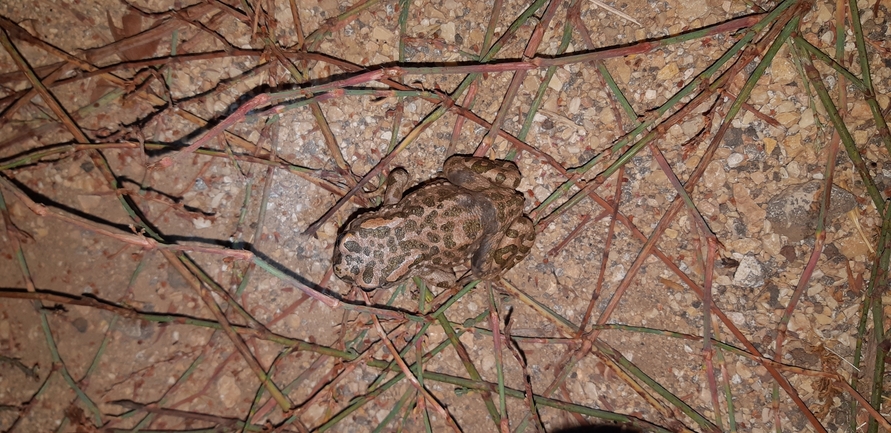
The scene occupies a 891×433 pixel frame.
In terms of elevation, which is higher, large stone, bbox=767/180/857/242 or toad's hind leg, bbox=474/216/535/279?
toad's hind leg, bbox=474/216/535/279

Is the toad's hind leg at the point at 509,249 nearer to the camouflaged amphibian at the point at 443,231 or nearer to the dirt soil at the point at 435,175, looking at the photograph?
the camouflaged amphibian at the point at 443,231

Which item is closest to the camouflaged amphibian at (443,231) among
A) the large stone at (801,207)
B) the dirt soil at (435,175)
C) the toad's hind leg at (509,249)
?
the toad's hind leg at (509,249)

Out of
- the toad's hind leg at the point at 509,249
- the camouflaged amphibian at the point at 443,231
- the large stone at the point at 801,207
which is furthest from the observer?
the toad's hind leg at the point at 509,249

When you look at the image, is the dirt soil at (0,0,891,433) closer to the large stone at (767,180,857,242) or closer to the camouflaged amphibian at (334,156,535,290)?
the large stone at (767,180,857,242)

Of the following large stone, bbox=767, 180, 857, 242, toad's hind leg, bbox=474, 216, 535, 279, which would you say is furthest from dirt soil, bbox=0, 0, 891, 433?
toad's hind leg, bbox=474, 216, 535, 279

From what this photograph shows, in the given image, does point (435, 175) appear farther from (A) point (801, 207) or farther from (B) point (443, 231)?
(A) point (801, 207)

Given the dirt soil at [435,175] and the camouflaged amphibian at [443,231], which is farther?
the dirt soil at [435,175]
